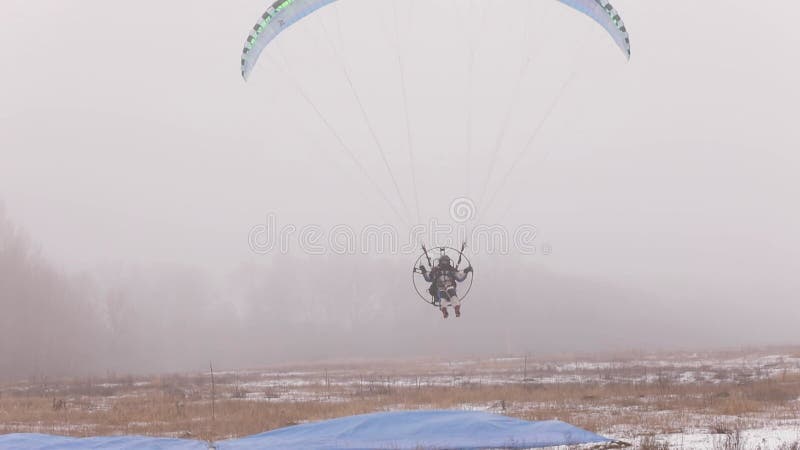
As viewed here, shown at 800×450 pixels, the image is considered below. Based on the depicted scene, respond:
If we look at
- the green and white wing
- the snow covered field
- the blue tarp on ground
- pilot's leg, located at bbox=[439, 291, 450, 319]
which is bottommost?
the snow covered field

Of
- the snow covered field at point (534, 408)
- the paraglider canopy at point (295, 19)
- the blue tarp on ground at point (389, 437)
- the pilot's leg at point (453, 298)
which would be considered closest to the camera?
the blue tarp on ground at point (389, 437)

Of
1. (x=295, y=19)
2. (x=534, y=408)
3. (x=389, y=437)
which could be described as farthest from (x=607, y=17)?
(x=389, y=437)

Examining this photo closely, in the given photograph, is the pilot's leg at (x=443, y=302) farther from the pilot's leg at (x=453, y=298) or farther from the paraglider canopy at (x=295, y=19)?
the paraglider canopy at (x=295, y=19)

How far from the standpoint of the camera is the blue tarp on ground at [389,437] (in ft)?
37.3

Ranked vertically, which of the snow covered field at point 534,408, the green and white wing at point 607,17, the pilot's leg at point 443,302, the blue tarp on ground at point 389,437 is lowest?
the snow covered field at point 534,408

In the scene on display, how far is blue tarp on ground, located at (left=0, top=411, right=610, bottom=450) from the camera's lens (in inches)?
448

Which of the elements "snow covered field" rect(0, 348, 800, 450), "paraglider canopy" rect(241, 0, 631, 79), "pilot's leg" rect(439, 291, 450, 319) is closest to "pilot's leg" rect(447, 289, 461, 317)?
"pilot's leg" rect(439, 291, 450, 319)

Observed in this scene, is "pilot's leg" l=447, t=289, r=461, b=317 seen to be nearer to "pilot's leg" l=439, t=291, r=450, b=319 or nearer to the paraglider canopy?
"pilot's leg" l=439, t=291, r=450, b=319

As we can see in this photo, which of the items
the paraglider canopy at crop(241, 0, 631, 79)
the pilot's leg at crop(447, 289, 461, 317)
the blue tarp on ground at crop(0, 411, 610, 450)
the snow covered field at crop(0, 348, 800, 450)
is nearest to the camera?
the blue tarp on ground at crop(0, 411, 610, 450)

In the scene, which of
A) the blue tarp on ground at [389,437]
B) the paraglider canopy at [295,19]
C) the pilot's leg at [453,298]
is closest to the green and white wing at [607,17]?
the paraglider canopy at [295,19]

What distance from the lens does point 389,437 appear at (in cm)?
1188

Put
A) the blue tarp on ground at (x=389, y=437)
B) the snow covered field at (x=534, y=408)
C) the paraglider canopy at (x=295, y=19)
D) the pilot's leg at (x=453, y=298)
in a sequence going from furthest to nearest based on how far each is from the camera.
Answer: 1. the paraglider canopy at (x=295, y=19)
2. the pilot's leg at (x=453, y=298)
3. the snow covered field at (x=534, y=408)
4. the blue tarp on ground at (x=389, y=437)

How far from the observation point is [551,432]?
11.8 meters

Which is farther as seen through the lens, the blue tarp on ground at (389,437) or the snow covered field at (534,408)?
the snow covered field at (534,408)
